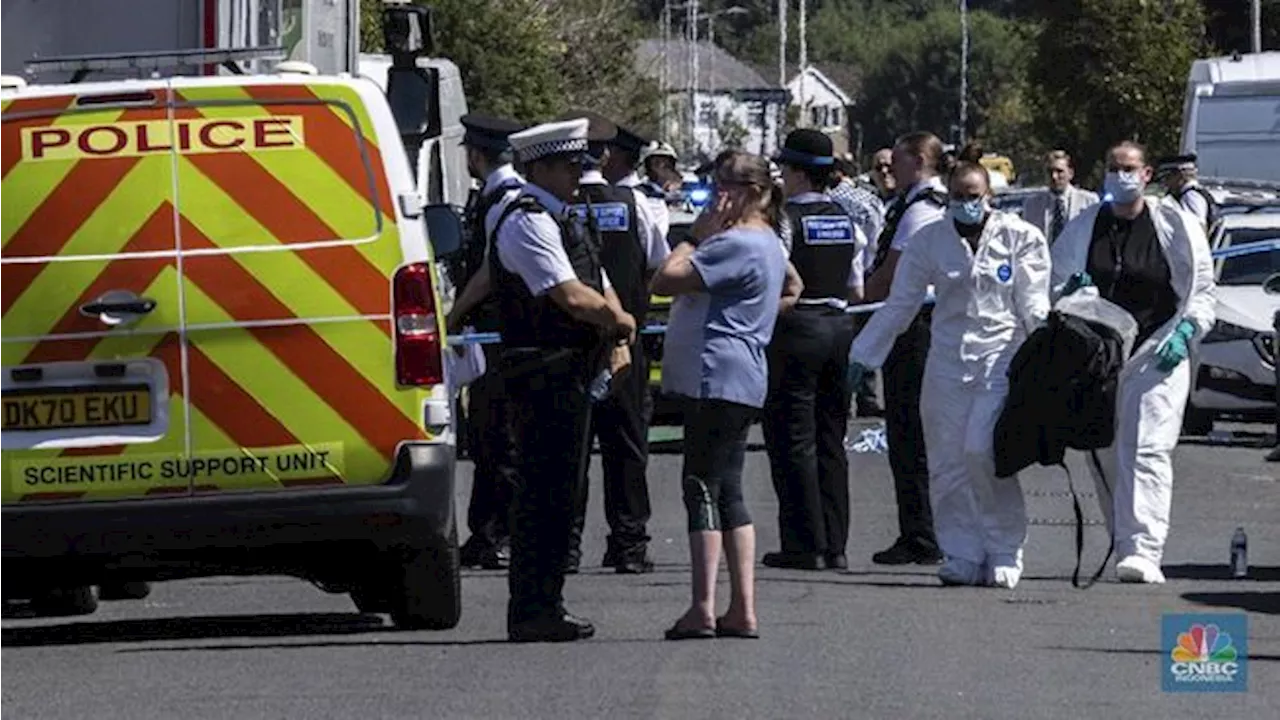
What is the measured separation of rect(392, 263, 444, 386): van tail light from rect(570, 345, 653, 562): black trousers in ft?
10.8

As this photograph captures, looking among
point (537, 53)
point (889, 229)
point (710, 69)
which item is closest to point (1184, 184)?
point (889, 229)

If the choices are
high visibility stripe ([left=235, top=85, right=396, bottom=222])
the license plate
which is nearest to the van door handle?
the license plate

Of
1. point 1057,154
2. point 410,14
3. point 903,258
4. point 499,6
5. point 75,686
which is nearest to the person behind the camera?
point 75,686

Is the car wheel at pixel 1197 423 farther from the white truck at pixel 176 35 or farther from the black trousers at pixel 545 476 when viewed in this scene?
the black trousers at pixel 545 476

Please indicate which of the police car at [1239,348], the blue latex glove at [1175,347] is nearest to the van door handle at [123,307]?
the blue latex glove at [1175,347]

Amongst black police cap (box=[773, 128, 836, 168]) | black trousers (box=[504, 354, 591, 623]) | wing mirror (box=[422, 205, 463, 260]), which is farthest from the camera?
black police cap (box=[773, 128, 836, 168])

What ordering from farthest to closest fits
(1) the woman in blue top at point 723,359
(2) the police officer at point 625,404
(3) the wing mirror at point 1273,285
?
1. (3) the wing mirror at point 1273,285
2. (2) the police officer at point 625,404
3. (1) the woman in blue top at point 723,359

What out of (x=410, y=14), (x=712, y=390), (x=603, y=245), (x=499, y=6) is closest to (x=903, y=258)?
(x=603, y=245)

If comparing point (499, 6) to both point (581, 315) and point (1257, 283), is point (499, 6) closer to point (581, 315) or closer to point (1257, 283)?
point (1257, 283)

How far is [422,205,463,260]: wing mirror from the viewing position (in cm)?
1331

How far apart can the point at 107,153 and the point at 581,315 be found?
1672 millimetres

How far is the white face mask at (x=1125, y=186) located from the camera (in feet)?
51.1

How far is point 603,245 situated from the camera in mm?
15484

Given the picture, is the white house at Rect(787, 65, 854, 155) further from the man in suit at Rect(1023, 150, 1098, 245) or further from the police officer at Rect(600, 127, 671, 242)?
the police officer at Rect(600, 127, 671, 242)
